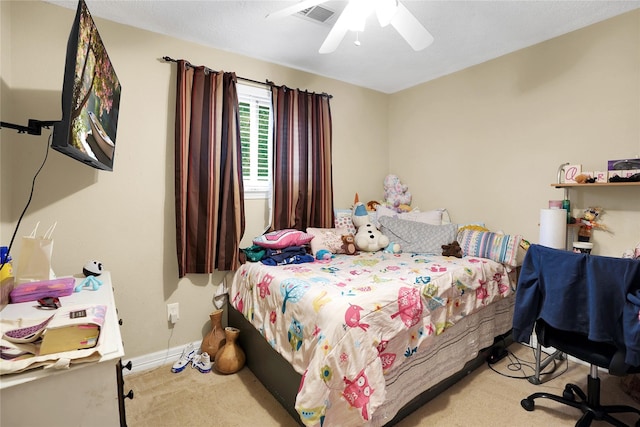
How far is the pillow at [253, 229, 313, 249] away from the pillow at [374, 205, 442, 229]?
892 millimetres

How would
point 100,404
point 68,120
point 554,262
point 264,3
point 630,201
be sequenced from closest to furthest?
point 100,404, point 68,120, point 554,262, point 264,3, point 630,201

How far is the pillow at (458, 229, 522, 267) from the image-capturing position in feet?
7.82

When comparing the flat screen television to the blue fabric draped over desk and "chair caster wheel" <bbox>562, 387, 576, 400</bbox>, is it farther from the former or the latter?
"chair caster wheel" <bbox>562, 387, 576, 400</bbox>

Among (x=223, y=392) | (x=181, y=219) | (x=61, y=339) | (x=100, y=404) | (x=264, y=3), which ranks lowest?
(x=223, y=392)

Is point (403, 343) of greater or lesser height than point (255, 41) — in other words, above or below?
below

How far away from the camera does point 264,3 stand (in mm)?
1958

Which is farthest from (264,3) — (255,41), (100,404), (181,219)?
(100,404)

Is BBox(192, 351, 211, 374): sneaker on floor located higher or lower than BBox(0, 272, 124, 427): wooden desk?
lower

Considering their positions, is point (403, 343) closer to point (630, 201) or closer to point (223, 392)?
point (223, 392)

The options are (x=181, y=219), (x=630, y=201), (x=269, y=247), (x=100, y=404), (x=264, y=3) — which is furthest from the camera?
(x=269, y=247)

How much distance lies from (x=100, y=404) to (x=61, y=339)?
0.72 ft

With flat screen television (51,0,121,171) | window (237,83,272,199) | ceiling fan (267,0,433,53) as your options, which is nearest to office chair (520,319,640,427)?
ceiling fan (267,0,433,53)

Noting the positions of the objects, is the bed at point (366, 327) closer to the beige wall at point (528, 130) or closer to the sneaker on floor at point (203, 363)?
the sneaker on floor at point (203, 363)

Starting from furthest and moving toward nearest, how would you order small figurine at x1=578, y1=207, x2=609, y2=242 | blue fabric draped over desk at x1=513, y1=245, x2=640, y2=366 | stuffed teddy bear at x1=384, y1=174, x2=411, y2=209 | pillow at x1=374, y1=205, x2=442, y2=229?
stuffed teddy bear at x1=384, y1=174, x2=411, y2=209 → pillow at x1=374, y1=205, x2=442, y2=229 → small figurine at x1=578, y1=207, x2=609, y2=242 → blue fabric draped over desk at x1=513, y1=245, x2=640, y2=366
